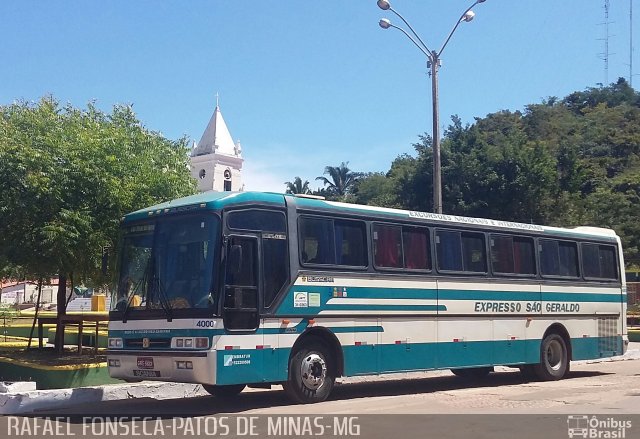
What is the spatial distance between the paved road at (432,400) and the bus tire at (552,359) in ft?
0.97

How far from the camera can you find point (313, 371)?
12195 mm

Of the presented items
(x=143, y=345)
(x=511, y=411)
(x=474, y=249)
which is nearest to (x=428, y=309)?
(x=474, y=249)

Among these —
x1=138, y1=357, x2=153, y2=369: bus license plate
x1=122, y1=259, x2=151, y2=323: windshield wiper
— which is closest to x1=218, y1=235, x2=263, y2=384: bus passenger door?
x1=138, y1=357, x2=153, y2=369: bus license plate

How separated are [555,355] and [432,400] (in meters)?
5.34

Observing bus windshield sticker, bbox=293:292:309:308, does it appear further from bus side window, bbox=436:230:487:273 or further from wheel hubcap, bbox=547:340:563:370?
wheel hubcap, bbox=547:340:563:370

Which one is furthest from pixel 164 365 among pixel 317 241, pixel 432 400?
pixel 432 400

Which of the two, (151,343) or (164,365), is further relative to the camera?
(151,343)

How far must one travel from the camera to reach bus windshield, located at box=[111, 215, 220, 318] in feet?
36.7

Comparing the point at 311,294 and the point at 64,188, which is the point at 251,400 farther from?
the point at 64,188

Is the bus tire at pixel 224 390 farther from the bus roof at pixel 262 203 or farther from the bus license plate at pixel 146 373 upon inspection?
the bus roof at pixel 262 203

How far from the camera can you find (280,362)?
38.2ft

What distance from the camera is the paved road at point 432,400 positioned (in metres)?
11.5

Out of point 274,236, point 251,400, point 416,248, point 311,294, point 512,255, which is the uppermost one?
point 512,255

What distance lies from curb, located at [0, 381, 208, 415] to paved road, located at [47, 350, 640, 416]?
216 millimetres
